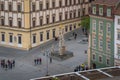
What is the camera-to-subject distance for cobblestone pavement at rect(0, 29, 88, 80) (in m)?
74.3

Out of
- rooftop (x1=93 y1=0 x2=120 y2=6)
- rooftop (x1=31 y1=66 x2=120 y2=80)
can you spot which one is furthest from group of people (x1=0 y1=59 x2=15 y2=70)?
rooftop (x1=31 y1=66 x2=120 y2=80)

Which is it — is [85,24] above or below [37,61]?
above

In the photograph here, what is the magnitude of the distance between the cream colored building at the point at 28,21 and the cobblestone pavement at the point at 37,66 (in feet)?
6.02

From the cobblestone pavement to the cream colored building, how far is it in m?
1.84

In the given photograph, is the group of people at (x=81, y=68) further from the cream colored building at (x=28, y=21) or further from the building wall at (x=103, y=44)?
the cream colored building at (x=28, y=21)

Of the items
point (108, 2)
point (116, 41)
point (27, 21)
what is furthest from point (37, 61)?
point (108, 2)

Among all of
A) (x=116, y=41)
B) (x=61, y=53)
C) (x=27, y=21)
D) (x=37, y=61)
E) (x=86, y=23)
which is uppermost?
(x=27, y=21)

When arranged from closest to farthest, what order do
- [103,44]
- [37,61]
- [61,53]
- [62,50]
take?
[103,44], [37,61], [62,50], [61,53]

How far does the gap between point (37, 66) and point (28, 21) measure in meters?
14.6

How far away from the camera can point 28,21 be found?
90.8 metres

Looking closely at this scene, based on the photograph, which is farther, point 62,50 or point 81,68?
point 62,50

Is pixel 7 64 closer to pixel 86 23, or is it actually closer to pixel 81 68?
pixel 81 68

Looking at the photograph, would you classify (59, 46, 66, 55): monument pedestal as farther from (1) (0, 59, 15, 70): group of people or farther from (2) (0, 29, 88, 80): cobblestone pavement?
(1) (0, 59, 15, 70): group of people

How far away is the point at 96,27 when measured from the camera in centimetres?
7412
